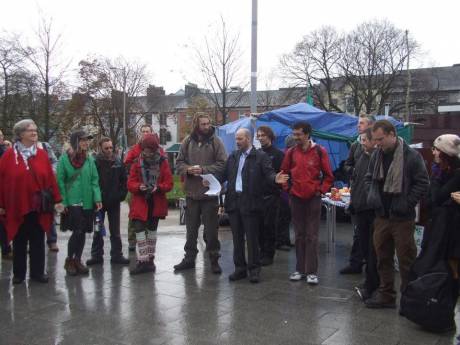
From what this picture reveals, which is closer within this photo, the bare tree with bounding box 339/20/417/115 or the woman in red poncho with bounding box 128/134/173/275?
the woman in red poncho with bounding box 128/134/173/275

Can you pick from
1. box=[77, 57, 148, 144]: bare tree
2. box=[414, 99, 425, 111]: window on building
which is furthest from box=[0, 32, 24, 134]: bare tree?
box=[414, 99, 425, 111]: window on building

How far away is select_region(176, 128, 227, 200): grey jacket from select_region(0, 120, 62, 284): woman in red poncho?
1.54 metres

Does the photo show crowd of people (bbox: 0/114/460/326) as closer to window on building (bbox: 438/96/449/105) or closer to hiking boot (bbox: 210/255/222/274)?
hiking boot (bbox: 210/255/222/274)

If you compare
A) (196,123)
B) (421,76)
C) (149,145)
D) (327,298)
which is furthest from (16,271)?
(421,76)

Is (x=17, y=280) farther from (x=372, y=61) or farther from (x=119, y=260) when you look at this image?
(x=372, y=61)

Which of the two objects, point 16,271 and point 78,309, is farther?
point 16,271

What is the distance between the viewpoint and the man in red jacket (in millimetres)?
5355

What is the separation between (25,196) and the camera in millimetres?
5406

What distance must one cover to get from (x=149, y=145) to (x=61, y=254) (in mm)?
2511

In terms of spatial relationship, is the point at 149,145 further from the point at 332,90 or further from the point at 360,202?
the point at 332,90

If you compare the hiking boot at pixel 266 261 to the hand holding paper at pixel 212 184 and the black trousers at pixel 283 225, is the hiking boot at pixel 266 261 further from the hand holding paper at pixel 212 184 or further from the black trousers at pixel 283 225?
the hand holding paper at pixel 212 184

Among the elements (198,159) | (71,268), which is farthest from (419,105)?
Answer: (71,268)

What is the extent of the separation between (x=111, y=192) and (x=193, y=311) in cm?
246

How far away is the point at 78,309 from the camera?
4668 mm
